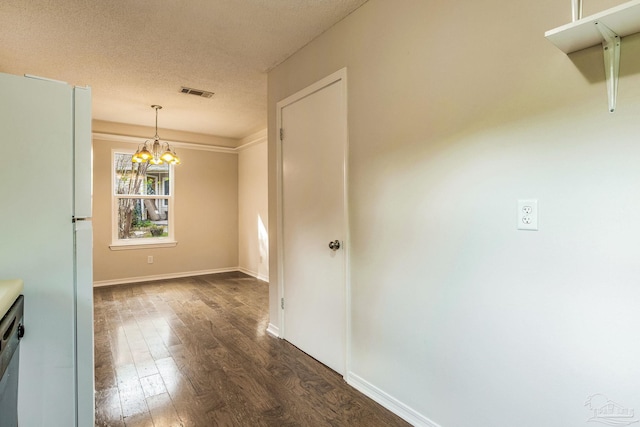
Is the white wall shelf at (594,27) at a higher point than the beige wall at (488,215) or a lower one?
higher

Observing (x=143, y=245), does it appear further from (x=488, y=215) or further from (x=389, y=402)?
(x=488, y=215)

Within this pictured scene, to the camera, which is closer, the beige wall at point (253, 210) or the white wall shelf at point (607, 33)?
the white wall shelf at point (607, 33)

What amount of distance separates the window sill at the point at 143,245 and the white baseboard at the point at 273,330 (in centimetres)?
312

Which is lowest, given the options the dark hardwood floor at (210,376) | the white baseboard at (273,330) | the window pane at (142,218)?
the dark hardwood floor at (210,376)

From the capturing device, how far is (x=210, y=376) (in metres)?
2.29

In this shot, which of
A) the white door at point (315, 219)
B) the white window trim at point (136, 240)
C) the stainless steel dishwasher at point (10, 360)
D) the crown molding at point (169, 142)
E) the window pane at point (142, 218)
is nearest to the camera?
the stainless steel dishwasher at point (10, 360)

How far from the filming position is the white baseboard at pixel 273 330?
2993mm

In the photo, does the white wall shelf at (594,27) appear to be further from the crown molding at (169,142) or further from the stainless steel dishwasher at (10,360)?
the crown molding at (169,142)

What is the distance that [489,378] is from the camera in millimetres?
1462

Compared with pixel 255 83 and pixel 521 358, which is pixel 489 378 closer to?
pixel 521 358

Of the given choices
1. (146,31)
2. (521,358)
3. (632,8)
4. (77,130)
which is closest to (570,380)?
(521,358)

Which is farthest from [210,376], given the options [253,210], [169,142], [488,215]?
[169,142]

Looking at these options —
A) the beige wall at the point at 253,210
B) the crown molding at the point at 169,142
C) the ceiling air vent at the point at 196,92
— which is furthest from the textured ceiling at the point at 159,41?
the beige wall at the point at 253,210

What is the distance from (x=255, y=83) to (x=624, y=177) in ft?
10.2
